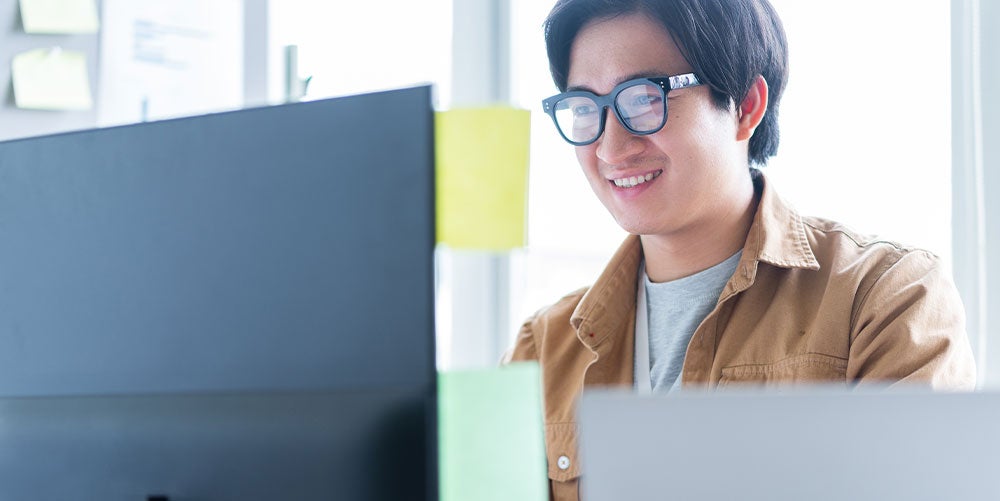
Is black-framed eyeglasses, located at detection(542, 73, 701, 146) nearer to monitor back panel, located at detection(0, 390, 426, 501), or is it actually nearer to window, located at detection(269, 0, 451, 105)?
window, located at detection(269, 0, 451, 105)

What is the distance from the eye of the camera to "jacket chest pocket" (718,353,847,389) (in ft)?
4.38

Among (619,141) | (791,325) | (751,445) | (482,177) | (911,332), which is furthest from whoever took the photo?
(619,141)

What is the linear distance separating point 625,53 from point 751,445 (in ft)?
3.77

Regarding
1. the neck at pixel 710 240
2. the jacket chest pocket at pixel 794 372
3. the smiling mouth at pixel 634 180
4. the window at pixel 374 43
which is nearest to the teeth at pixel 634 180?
the smiling mouth at pixel 634 180

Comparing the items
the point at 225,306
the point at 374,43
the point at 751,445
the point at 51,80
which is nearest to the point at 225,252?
the point at 225,306

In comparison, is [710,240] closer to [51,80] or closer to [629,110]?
[629,110]

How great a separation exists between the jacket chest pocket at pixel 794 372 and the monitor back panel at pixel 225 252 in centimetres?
96

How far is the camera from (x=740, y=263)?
4.82 ft

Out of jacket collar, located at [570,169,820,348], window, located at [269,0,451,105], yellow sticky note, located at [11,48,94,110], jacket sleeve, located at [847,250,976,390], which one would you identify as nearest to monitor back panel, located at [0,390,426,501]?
jacket sleeve, located at [847,250,976,390]

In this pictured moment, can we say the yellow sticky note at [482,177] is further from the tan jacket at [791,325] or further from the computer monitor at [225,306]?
the tan jacket at [791,325]

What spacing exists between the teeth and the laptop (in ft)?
3.61

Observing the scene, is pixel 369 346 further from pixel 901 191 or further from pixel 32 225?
pixel 901 191

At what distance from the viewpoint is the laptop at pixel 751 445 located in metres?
0.43

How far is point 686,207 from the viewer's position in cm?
151
